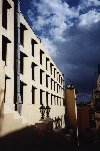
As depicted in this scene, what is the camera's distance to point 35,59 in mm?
25906

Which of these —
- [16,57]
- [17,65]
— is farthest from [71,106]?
[16,57]

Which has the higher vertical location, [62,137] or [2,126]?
[2,126]

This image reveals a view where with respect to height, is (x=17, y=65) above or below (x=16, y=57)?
below

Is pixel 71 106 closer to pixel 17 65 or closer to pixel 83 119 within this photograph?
pixel 83 119

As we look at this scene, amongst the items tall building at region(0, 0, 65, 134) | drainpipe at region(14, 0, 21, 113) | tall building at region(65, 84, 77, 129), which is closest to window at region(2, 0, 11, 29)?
tall building at region(0, 0, 65, 134)

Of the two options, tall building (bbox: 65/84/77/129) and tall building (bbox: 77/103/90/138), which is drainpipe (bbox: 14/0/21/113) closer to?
tall building (bbox: 65/84/77/129)

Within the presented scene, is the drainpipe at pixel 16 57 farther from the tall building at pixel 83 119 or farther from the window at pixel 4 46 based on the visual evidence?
the tall building at pixel 83 119

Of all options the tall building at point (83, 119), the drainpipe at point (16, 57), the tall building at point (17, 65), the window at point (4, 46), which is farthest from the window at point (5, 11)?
the tall building at point (83, 119)

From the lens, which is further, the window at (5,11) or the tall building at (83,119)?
the tall building at (83,119)

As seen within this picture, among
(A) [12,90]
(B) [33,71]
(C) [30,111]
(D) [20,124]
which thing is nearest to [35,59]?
(B) [33,71]

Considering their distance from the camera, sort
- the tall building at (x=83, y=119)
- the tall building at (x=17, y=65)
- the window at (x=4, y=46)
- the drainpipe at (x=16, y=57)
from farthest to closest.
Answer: the tall building at (x=83, y=119), the drainpipe at (x=16, y=57), the window at (x=4, y=46), the tall building at (x=17, y=65)

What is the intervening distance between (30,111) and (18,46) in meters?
6.14

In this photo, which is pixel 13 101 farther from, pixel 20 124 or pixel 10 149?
pixel 10 149

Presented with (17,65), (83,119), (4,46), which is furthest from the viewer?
(83,119)
